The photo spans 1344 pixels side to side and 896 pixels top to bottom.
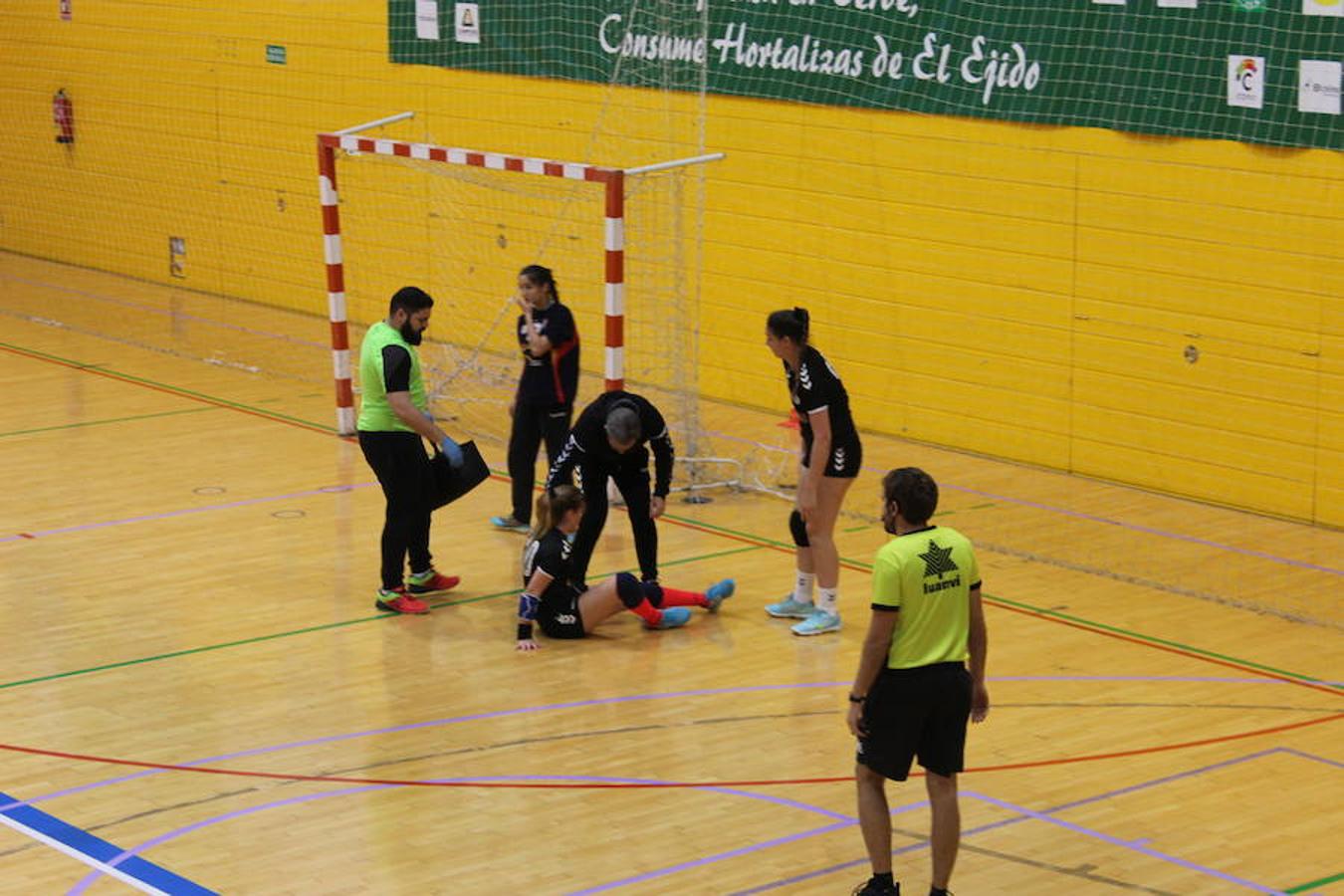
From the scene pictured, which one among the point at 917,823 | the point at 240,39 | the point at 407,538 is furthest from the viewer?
the point at 240,39

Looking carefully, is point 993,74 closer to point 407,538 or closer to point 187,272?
point 407,538

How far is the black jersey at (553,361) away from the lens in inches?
565

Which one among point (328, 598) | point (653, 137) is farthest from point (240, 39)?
point (328, 598)

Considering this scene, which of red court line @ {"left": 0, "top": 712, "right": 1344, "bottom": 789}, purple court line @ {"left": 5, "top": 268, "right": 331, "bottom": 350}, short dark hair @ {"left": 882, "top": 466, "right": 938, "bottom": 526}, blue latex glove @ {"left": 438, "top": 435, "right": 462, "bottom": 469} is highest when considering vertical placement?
short dark hair @ {"left": 882, "top": 466, "right": 938, "bottom": 526}

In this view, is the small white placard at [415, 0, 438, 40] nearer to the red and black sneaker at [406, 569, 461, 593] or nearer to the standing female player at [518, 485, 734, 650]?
the red and black sneaker at [406, 569, 461, 593]

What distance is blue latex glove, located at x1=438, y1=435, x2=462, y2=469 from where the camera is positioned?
1302 centimetres

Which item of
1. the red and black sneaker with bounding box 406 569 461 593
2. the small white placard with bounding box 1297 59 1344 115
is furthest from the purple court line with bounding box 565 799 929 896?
the small white placard with bounding box 1297 59 1344 115

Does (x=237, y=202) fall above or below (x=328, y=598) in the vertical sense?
above

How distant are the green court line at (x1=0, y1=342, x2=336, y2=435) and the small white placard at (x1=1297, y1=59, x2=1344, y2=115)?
28.1 ft

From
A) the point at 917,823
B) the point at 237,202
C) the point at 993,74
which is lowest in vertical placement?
the point at 917,823

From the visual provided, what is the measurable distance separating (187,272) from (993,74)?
1232 cm

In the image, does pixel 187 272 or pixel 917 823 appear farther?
pixel 187 272

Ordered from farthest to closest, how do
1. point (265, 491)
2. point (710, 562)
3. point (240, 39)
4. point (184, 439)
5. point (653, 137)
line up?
point (240, 39)
point (653, 137)
point (184, 439)
point (265, 491)
point (710, 562)

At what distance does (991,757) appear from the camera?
1055cm
